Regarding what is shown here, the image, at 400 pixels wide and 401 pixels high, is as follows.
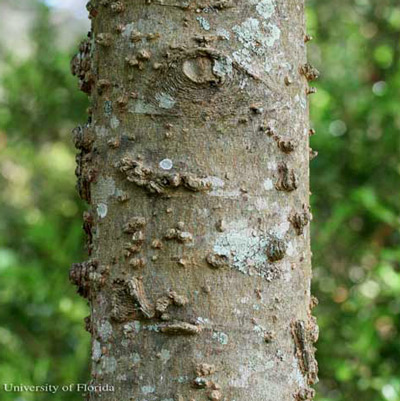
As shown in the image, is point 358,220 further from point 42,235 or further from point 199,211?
point 199,211

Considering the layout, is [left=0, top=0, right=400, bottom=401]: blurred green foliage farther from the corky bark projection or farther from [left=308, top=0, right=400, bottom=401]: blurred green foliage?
the corky bark projection

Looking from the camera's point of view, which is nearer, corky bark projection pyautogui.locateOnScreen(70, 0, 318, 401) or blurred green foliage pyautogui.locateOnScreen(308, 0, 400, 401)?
corky bark projection pyautogui.locateOnScreen(70, 0, 318, 401)

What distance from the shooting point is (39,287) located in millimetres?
2754

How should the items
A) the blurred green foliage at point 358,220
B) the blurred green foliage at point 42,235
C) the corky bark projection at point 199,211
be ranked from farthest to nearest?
the blurred green foliage at point 42,235
the blurred green foliage at point 358,220
the corky bark projection at point 199,211

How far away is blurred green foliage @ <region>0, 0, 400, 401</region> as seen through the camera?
8.29 feet

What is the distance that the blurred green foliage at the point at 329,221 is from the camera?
253 centimetres

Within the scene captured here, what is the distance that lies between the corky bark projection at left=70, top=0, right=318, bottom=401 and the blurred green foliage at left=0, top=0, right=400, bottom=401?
4.94ft

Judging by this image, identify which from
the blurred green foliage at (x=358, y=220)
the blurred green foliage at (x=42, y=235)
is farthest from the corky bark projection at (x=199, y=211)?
the blurred green foliage at (x=42, y=235)

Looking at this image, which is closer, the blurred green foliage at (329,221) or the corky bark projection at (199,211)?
the corky bark projection at (199,211)

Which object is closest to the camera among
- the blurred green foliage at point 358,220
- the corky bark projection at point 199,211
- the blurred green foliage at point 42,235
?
the corky bark projection at point 199,211

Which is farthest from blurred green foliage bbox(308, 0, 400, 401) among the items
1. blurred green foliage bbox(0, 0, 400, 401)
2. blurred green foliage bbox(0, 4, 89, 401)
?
blurred green foliage bbox(0, 4, 89, 401)

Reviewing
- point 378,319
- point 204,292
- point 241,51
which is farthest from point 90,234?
point 378,319

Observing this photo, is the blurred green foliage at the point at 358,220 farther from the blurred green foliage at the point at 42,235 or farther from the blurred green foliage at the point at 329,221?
the blurred green foliage at the point at 42,235

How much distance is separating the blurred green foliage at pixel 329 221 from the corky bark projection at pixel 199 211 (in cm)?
151
